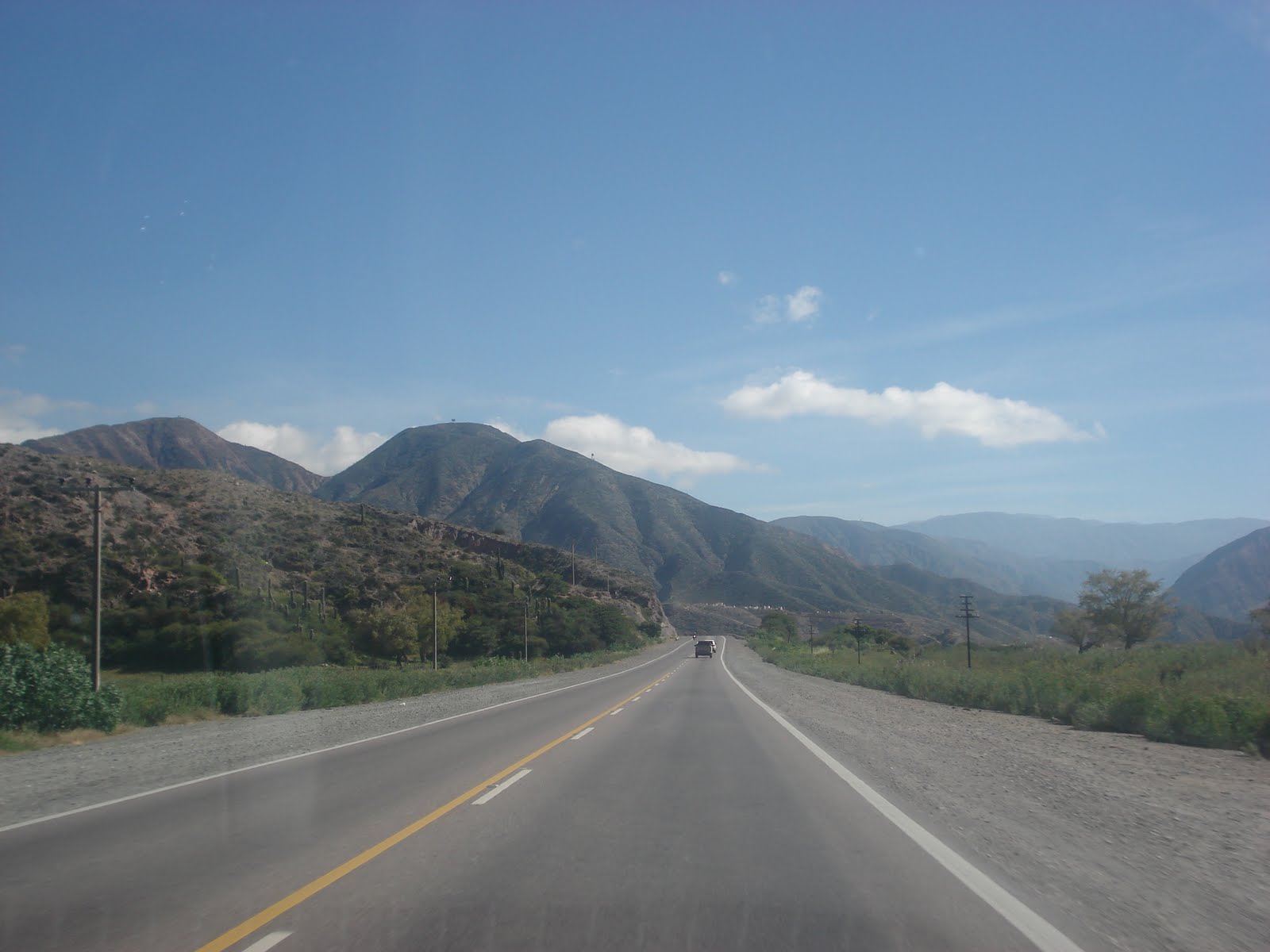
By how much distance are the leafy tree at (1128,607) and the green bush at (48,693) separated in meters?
81.5

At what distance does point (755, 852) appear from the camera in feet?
25.4

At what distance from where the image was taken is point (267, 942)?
18.0ft

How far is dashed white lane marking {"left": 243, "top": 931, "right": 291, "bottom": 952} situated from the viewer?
5.36 m

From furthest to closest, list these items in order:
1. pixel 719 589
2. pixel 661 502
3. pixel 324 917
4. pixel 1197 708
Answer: pixel 661 502 < pixel 719 589 < pixel 1197 708 < pixel 324 917

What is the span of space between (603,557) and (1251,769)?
149003mm

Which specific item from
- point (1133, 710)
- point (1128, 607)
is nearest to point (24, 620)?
point (1133, 710)

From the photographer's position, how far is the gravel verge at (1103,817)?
6.24 meters

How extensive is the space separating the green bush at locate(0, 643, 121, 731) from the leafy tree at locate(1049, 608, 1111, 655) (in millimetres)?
82162

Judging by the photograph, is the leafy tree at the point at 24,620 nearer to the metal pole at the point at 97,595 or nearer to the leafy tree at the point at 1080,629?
the metal pole at the point at 97,595

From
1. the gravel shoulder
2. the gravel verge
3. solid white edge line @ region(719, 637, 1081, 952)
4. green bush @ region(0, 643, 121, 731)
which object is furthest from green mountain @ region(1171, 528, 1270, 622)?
green bush @ region(0, 643, 121, 731)

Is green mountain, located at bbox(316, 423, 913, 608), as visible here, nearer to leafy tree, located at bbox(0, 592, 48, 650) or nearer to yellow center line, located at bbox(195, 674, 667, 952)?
leafy tree, located at bbox(0, 592, 48, 650)

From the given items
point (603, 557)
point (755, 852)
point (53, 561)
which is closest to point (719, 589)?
point (603, 557)

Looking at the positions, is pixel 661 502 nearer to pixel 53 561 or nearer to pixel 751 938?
pixel 53 561

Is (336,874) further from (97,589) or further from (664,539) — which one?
(664,539)
